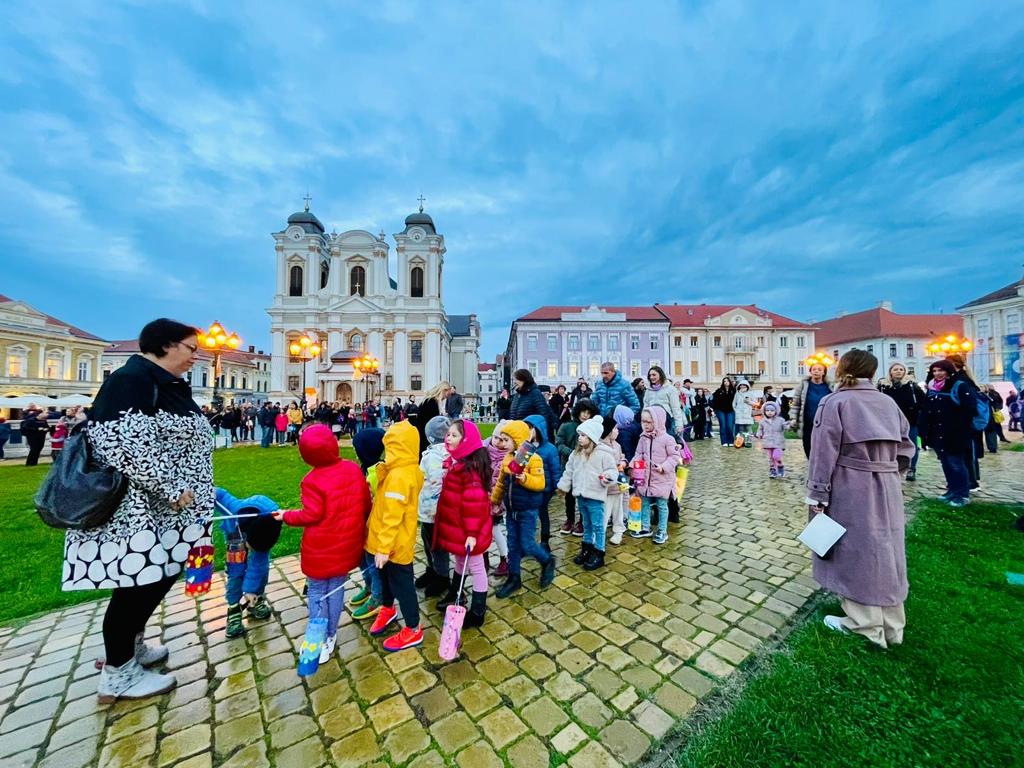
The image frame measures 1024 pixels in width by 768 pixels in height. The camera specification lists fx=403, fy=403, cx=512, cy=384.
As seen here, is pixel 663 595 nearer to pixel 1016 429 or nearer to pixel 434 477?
pixel 434 477

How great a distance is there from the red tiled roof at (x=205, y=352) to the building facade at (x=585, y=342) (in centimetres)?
3508

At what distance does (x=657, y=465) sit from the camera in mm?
4863

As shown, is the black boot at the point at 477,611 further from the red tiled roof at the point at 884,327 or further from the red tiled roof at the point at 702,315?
the red tiled roof at the point at 884,327

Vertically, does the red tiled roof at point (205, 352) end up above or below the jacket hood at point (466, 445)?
above

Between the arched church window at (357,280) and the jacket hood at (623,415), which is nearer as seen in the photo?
the jacket hood at (623,415)

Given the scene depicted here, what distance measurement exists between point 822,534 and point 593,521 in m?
1.97

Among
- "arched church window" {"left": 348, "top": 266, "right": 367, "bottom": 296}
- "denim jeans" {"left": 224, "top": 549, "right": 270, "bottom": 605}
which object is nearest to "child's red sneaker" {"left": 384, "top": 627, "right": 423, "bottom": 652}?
"denim jeans" {"left": 224, "top": 549, "right": 270, "bottom": 605}

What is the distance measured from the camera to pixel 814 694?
2.36 meters

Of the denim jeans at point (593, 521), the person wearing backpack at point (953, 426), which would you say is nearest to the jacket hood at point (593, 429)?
the denim jeans at point (593, 521)

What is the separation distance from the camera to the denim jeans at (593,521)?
424 centimetres

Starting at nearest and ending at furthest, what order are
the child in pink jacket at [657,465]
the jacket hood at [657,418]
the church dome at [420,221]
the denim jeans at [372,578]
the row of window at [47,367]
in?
the denim jeans at [372,578] → the child in pink jacket at [657,465] → the jacket hood at [657,418] → the row of window at [47,367] → the church dome at [420,221]

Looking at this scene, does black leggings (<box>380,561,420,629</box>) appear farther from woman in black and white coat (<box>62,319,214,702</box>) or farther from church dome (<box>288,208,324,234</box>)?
church dome (<box>288,208,324,234</box>)

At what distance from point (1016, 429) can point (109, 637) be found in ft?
94.6

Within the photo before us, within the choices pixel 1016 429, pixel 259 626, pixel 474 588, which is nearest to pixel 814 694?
pixel 474 588
